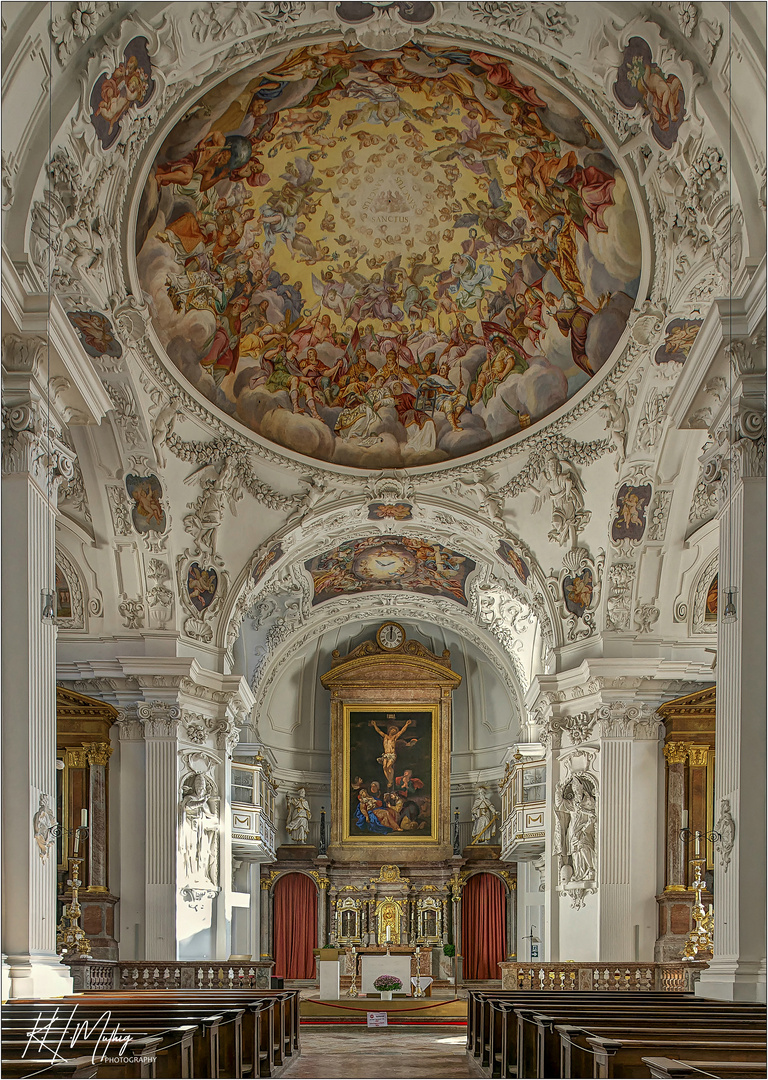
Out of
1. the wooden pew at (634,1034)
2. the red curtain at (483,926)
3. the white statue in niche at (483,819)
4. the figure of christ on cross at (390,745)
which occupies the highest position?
the wooden pew at (634,1034)

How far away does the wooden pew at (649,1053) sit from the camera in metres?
6.66

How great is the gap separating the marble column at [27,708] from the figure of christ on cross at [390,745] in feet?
72.3

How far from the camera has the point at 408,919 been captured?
31578mm

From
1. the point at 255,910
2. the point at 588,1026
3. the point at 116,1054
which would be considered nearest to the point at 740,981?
the point at 588,1026

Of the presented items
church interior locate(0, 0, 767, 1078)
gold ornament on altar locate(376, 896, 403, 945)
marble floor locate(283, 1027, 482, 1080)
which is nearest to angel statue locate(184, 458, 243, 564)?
church interior locate(0, 0, 767, 1078)

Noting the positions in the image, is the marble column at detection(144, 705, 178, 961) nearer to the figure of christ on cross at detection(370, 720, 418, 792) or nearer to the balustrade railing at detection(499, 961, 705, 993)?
the balustrade railing at detection(499, 961, 705, 993)

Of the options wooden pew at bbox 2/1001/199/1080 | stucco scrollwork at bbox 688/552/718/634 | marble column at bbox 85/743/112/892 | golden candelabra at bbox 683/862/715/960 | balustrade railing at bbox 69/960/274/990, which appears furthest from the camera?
stucco scrollwork at bbox 688/552/718/634

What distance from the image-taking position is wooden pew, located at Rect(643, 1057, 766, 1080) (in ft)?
17.8

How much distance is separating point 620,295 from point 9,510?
1069 cm

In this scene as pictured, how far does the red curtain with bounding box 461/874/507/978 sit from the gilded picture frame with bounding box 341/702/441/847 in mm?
1799

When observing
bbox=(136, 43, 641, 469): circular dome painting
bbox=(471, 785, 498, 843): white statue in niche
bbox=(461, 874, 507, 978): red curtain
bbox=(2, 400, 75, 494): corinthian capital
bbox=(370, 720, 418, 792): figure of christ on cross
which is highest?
bbox=(136, 43, 641, 469): circular dome painting

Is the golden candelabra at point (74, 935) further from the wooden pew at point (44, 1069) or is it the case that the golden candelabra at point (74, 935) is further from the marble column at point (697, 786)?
the wooden pew at point (44, 1069)

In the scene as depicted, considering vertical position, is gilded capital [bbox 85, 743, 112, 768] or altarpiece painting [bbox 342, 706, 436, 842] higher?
gilded capital [bbox 85, 743, 112, 768]

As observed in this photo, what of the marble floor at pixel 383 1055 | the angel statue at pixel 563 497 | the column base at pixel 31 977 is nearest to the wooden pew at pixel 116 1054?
the column base at pixel 31 977
